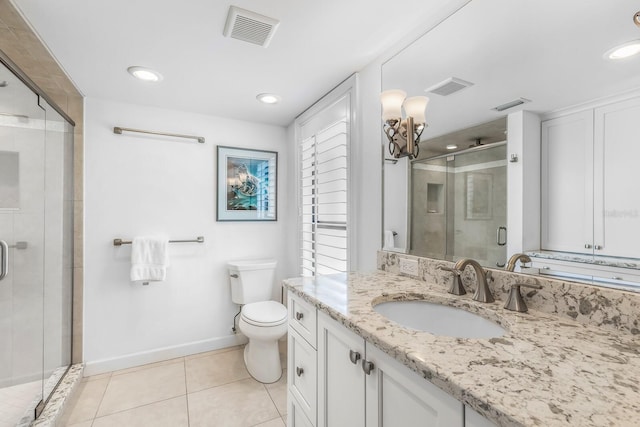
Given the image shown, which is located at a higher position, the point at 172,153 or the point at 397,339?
the point at 172,153

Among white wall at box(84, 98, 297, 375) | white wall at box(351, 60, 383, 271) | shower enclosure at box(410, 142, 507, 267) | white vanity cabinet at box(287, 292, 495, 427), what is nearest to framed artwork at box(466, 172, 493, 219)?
shower enclosure at box(410, 142, 507, 267)

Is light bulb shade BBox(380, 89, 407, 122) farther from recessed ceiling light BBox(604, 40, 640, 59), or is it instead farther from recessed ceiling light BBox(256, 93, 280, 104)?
recessed ceiling light BBox(256, 93, 280, 104)

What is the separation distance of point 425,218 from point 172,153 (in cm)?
212

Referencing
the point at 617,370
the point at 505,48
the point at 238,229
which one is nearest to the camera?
the point at 617,370

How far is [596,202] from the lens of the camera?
916mm

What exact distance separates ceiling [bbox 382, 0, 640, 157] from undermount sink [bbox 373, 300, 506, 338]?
71cm

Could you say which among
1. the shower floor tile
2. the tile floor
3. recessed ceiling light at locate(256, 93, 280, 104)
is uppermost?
recessed ceiling light at locate(256, 93, 280, 104)

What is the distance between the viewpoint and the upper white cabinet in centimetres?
84

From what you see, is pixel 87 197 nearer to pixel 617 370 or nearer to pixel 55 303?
pixel 55 303

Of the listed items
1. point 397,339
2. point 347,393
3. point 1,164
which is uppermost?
point 1,164

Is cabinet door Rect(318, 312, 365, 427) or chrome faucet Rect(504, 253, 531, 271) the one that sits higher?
chrome faucet Rect(504, 253, 531, 271)

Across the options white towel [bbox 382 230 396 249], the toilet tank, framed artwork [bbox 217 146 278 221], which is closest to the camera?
white towel [bbox 382 230 396 249]

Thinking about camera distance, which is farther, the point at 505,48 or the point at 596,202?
the point at 505,48

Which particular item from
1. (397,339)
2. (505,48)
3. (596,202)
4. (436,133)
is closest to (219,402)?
(397,339)
